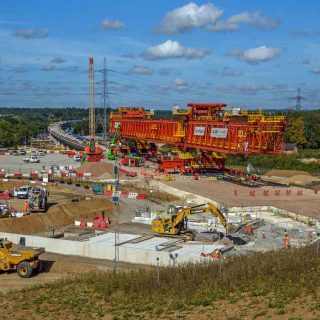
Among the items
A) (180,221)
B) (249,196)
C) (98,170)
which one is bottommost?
(249,196)

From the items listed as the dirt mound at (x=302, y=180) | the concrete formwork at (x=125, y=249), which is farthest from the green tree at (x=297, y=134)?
the concrete formwork at (x=125, y=249)

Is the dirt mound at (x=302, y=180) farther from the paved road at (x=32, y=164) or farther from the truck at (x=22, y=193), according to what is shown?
the truck at (x=22, y=193)

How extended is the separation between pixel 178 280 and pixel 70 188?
34375mm

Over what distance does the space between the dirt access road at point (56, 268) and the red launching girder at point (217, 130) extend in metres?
26.0

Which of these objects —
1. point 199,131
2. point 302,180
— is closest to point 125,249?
point 199,131

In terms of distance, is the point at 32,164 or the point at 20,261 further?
the point at 32,164

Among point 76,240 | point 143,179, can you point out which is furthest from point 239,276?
point 143,179

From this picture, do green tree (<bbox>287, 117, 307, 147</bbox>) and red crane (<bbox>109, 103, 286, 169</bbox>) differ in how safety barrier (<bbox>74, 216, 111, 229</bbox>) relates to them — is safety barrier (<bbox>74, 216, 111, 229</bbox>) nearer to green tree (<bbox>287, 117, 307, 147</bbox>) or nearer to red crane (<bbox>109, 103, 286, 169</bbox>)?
red crane (<bbox>109, 103, 286, 169</bbox>)

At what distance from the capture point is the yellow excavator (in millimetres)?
31044

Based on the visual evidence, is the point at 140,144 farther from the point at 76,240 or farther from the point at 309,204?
the point at 76,240

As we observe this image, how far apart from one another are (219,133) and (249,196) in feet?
32.2

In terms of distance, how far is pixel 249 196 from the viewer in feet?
156

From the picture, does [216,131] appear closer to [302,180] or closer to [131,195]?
[302,180]

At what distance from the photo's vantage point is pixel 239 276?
57.1ft
